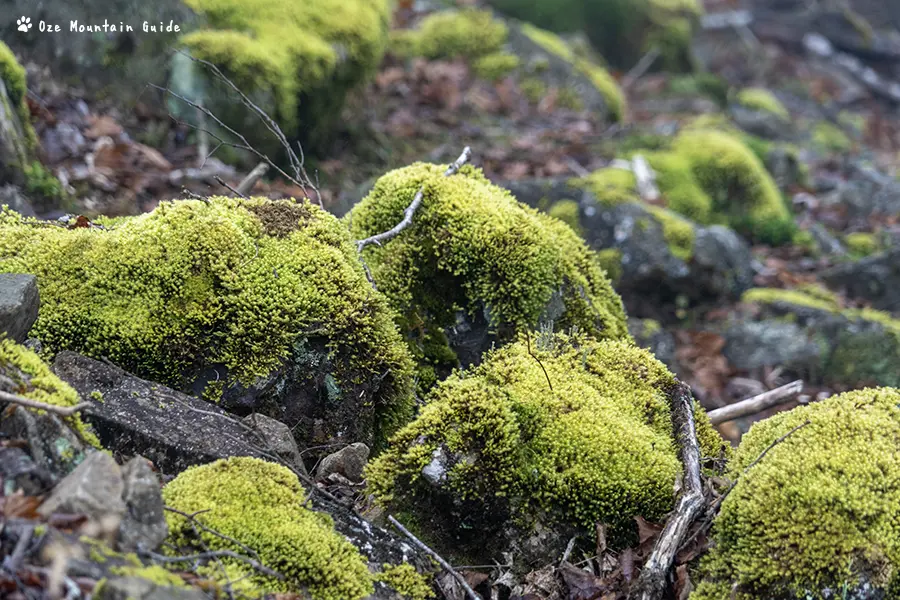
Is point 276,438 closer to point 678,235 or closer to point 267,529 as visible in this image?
point 267,529

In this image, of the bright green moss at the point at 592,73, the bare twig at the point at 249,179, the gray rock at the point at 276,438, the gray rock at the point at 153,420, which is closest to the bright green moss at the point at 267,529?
the gray rock at the point at 153,420

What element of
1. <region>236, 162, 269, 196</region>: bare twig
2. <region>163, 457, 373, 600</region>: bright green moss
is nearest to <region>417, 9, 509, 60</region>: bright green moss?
<region>236, 162, 269, 196</region>: bare twig

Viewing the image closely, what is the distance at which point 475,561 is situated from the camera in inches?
153

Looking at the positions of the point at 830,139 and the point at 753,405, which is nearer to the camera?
the point at 753,405

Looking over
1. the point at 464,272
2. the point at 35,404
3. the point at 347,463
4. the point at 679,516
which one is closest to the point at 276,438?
the point at 347,463

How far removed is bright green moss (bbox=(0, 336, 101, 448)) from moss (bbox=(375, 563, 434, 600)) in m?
1.34

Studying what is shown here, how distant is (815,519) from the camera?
3361mm

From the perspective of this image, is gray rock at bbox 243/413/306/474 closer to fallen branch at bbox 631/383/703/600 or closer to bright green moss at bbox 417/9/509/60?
fallen branch at bbox 631/383/703/600

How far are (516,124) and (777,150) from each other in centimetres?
455

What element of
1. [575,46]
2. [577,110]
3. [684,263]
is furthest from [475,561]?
[575,46]

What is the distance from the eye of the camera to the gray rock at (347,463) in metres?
4.26

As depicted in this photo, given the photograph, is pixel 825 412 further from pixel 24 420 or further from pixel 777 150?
pixel 777 150

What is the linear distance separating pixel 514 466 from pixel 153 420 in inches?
67.0

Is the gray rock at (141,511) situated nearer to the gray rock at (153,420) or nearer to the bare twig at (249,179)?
the gray rock at (153,420)
